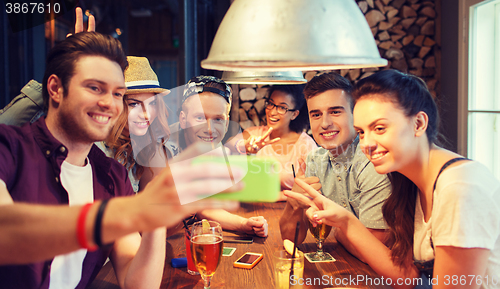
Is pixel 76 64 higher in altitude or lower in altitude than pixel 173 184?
higher

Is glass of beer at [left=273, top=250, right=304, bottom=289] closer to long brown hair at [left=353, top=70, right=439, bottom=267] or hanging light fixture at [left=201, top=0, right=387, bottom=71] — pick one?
long brown hair at [left=353, top=70, right=439, bottom=267]

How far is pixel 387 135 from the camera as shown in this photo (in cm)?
126

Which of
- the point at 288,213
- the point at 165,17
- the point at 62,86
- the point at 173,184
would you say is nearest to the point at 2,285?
the point at 62,86

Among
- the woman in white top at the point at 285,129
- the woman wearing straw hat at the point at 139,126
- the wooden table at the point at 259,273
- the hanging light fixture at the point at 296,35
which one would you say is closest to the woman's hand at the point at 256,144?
the woman in white top at the point at 285,129

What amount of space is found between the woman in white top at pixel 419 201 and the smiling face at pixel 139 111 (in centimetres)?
104

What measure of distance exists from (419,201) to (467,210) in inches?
11.8

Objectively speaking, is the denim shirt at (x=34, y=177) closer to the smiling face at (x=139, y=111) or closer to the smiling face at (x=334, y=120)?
the smiling face at (x=139, y=111)

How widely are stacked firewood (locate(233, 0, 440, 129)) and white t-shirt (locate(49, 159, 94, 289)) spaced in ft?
11.6

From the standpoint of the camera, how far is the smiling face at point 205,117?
7.66 feet

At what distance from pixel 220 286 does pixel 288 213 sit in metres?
0.65

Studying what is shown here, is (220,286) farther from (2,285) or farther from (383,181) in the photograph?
(383,181)

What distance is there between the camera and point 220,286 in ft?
3.87

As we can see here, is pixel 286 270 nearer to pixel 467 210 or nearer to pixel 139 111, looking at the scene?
pixel 467 210

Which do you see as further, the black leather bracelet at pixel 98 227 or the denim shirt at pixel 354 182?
the denim shirt at pixel 354 182
